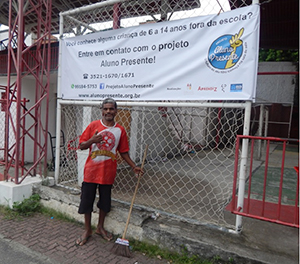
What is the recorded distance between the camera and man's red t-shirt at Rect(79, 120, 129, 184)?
10.3 ft

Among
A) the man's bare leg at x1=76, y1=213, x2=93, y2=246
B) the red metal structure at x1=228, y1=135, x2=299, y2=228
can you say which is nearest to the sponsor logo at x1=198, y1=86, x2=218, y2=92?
the red metal structure at x1=228, y1=135, x2=299, y2=228

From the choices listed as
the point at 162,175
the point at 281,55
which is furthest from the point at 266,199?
the point at 281,55

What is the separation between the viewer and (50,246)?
3.10 metres

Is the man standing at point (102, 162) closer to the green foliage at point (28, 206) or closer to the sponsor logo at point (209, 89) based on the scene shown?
the sponsor logo at point (209, 89)

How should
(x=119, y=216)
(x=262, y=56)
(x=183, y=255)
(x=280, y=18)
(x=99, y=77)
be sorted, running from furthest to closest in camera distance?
(x=262, y=56) → (x=280, y=18) → (x=99, y=77) → (x=119, y=216) → (x=183, y=255)

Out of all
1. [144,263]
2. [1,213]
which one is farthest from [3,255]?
[144,263]

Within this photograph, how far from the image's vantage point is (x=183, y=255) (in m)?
2.77

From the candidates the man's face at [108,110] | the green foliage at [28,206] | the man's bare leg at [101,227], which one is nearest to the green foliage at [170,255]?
the man's bare leg at [101,227]

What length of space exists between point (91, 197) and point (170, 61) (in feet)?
6.39

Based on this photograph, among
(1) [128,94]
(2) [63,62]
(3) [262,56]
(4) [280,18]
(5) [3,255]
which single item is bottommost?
(5) [3,255]

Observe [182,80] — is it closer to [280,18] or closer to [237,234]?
[237,234]

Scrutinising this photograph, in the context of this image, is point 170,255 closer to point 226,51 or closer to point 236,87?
point 236,87

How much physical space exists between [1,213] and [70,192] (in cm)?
110

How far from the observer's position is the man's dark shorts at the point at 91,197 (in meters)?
3.17
